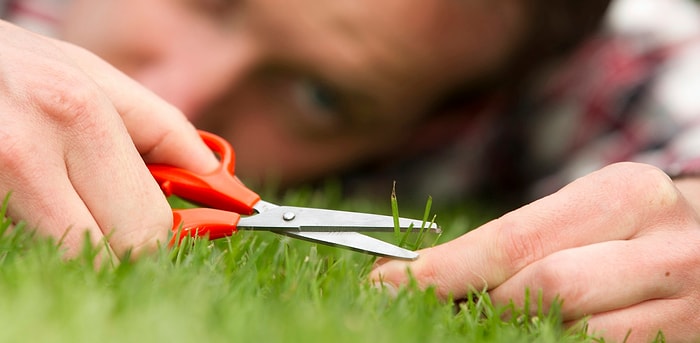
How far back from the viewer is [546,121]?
2639 mm

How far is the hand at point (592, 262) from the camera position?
1.04 m

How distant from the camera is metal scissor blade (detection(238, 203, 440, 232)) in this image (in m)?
1.15

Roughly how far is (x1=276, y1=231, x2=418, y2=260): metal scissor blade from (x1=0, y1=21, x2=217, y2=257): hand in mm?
199

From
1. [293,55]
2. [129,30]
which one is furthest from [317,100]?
[129,30]

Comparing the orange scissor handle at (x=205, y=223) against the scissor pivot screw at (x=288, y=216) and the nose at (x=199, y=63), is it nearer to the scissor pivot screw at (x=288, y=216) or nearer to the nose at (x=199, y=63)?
the scissor pivot screw at (x=288, y=216)

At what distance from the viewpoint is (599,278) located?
A: 3.42 feet

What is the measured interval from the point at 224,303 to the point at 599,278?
48 centimetres

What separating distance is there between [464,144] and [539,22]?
1.84 feet

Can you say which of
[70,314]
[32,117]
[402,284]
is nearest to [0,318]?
[70,314]

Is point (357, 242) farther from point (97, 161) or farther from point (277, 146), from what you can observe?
point (277, 146)

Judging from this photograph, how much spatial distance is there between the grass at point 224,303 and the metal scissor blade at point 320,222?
0.10ft

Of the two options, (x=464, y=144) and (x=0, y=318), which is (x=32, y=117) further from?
(x=464, y=144)

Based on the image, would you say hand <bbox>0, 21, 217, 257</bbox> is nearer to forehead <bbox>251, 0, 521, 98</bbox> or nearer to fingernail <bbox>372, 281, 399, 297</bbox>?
fingernail <bbox>372, 281, 399, 297</bbox>

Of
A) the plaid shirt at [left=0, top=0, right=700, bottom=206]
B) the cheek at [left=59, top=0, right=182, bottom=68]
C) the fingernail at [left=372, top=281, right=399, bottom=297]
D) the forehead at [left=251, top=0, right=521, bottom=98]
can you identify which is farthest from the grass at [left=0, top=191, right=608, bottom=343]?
the plaid shirt at [left=0, top=0, right=700, bottom=206]
